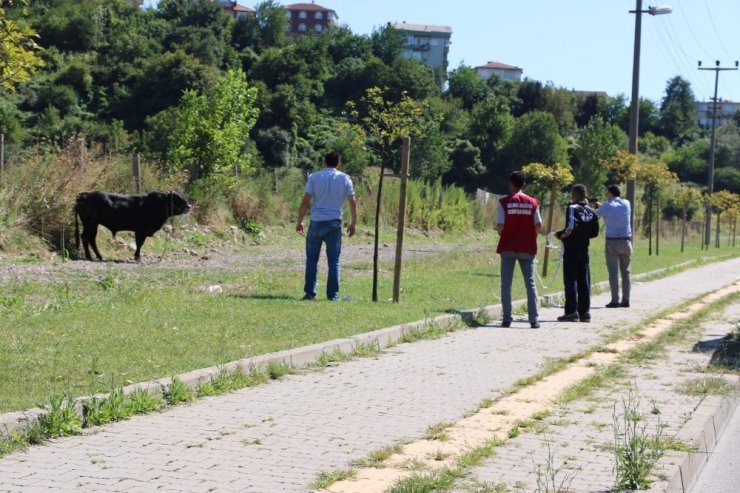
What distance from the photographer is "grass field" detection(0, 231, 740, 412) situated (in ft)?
26.0

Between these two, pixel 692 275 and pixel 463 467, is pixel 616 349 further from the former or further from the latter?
pixel 692 275

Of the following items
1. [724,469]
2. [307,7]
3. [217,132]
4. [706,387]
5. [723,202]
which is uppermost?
[307,7]

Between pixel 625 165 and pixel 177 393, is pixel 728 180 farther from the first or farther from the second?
pixel 177 393

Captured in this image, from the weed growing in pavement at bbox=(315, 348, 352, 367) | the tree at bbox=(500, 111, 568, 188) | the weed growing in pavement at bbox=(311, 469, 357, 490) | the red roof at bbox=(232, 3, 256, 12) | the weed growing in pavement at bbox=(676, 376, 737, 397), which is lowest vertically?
the weed growing in pavement at bbox=(676, 376, 737, 397)

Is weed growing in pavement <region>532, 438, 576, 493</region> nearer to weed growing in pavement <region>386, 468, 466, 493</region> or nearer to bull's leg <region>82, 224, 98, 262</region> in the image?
weed growing in pavement <region>386, 468, 466, 493</region>

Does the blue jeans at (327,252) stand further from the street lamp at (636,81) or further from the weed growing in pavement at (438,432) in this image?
the street lamp at (636,81)

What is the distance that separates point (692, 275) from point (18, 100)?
239 ft

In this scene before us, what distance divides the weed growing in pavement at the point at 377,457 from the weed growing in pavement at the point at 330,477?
174 mm

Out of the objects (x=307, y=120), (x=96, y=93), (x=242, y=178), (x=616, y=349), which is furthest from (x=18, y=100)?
(x=616, y=349)

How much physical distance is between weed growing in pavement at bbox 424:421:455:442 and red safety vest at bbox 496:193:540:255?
6.60 metres

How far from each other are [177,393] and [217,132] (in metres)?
21.2

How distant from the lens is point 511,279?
44.5ft

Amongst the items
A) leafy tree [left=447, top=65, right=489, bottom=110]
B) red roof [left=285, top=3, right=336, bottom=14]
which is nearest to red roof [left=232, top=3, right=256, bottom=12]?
red roof [left=285, top=3, right=336, bottom=14]

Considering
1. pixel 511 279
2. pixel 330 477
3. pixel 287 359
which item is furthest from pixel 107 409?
pixel 511 279
